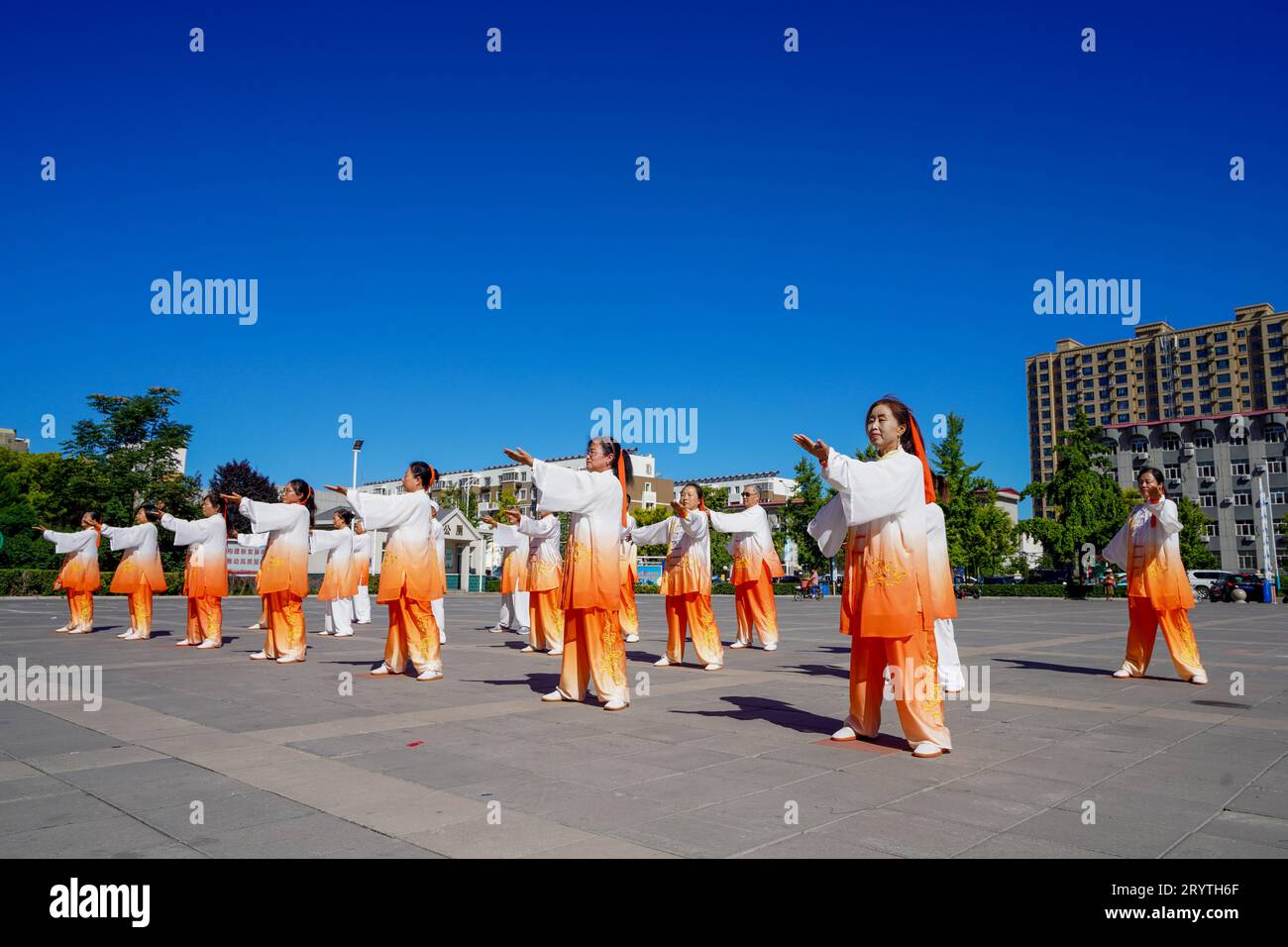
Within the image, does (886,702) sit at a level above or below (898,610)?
below

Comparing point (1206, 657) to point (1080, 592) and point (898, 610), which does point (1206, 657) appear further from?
point (1080, 592)

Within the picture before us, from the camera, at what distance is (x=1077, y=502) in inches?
1746

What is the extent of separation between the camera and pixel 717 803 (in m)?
4.23

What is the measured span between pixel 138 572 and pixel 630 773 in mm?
12716

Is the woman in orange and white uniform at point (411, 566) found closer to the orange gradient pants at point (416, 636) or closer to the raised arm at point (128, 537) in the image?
the orange gradient pants at point (416, 636)

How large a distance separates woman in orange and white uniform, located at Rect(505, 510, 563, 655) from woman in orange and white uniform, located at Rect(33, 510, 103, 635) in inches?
337

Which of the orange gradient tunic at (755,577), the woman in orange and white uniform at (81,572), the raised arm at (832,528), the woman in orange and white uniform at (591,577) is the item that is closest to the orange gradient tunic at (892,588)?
the raised arm at (832,528)

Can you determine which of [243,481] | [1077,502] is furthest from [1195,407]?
[243,481]

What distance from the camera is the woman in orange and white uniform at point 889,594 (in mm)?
5477

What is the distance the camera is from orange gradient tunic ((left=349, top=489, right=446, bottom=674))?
29.7ft

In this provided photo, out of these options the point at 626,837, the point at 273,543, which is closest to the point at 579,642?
the point at 626,837

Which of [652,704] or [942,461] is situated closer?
[652,704]
